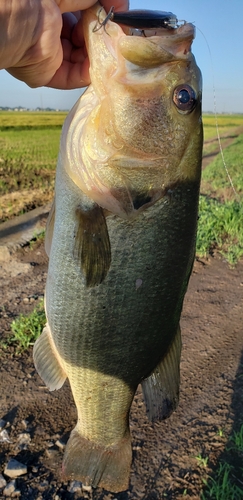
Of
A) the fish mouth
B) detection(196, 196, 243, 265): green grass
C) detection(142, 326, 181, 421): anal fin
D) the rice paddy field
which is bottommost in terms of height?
detection(196, 196, 243, 265): green grass

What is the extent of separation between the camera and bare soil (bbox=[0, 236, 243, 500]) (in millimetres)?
2721

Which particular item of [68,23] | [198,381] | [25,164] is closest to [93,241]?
[68,23]

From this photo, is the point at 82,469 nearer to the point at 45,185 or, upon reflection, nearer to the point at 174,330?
the point at 174,330

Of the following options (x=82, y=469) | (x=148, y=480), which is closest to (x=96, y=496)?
(x=148, y=480)

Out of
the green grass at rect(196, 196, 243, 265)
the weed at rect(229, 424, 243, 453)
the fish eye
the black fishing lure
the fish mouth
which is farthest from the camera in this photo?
the green grass at rect(196, 196, 243, 265)

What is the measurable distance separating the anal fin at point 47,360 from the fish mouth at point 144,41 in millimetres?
1122

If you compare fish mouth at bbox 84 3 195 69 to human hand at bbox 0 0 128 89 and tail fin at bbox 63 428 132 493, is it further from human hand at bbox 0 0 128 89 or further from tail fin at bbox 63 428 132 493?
tail fin at bbox 63 428 132 493

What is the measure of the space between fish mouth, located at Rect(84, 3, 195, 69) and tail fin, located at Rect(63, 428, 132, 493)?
1611 millimetres

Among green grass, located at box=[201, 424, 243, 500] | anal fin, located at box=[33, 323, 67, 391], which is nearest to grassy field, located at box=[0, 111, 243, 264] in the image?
green grass, located at box=[201, 424, 243, 500]

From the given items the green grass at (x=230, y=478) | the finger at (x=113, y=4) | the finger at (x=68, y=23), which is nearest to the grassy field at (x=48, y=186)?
the green grass at (x=230, y=478)

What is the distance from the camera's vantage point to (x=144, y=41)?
1346mm

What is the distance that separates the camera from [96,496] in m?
2.65

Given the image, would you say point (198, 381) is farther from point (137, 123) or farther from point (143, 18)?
point (143, 18)

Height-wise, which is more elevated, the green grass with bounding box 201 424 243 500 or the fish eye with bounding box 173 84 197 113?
the fish eye with bounding box 173 84 197 113
